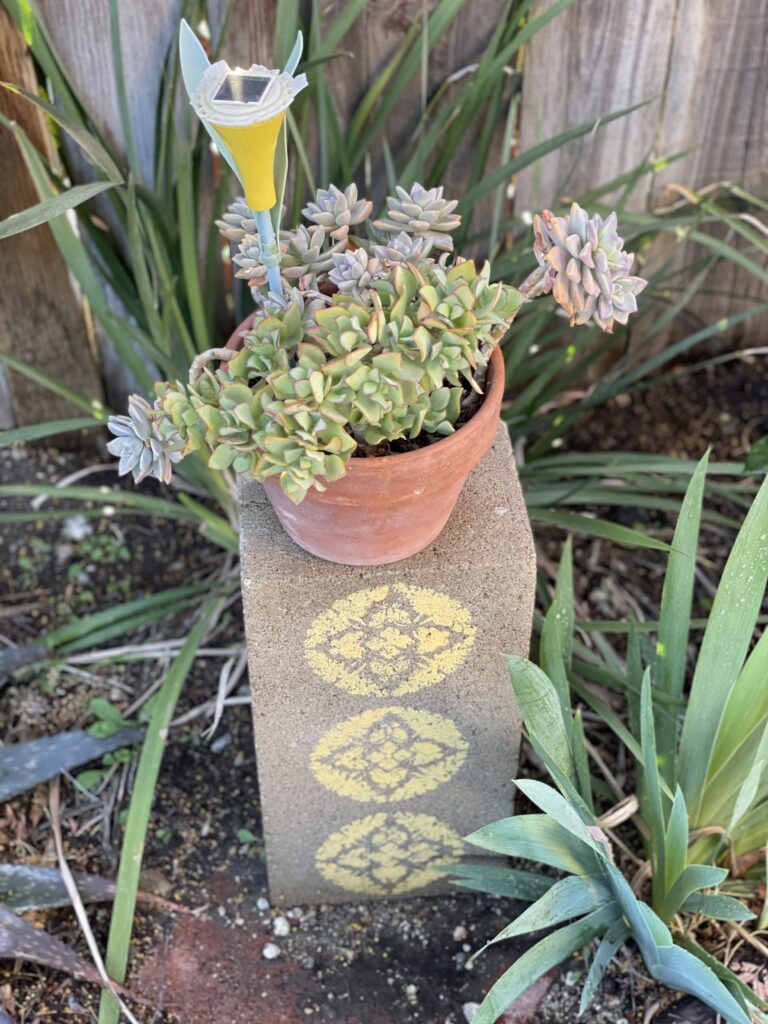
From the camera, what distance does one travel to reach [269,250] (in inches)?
41.0

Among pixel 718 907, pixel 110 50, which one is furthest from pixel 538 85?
pixel 718 907

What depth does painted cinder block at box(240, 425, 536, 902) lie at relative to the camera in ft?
3.93

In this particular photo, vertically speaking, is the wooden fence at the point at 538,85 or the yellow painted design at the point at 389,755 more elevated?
the wooden fence at the point at 538,85

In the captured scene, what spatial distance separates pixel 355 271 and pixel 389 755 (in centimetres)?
62

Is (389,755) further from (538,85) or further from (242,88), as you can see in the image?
(538,85)

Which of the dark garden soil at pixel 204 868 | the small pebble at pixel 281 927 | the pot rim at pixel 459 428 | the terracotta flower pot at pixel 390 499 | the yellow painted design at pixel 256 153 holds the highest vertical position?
the yellow painted design at pixel 256 153

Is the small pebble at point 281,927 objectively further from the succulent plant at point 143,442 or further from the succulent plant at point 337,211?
the succulent plant at point 337,211

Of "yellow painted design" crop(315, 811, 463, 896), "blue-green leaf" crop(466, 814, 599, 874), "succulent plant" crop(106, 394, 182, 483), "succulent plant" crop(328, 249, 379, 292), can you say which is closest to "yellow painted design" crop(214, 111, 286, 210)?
"succulent plant" crop(328, 249, 379, 292)

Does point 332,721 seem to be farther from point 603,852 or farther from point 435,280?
point 435,280

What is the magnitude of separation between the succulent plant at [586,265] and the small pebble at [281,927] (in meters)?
0.97

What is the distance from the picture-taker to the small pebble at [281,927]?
61.1 inches

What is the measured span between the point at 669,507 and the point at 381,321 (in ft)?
3.16

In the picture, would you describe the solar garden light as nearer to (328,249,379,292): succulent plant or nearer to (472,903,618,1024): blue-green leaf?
(328,249,379,292): succulent plant

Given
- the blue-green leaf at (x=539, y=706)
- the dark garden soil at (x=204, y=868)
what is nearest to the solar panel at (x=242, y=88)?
the blue-green leaf at (x=539, y=706)
